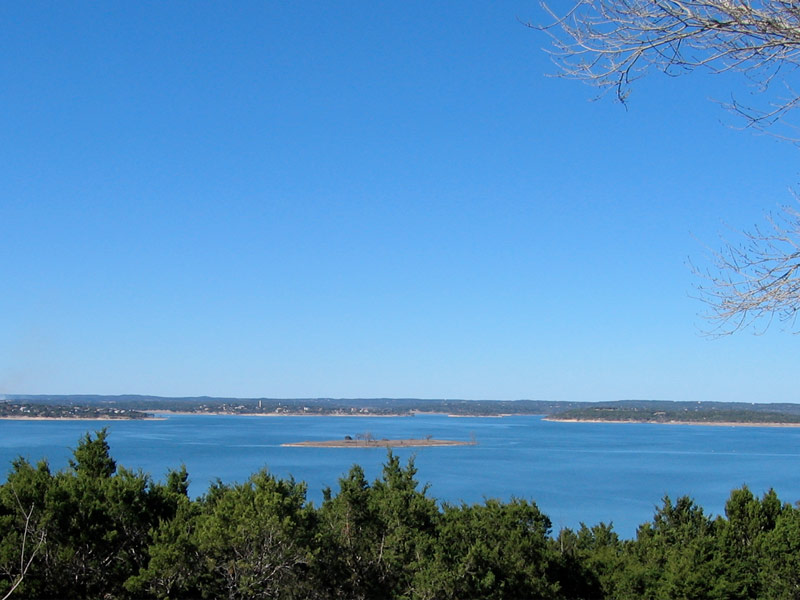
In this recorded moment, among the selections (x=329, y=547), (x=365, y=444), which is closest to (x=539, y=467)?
(x=365, y=444)

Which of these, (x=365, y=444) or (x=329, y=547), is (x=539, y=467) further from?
(x=329, y=547)

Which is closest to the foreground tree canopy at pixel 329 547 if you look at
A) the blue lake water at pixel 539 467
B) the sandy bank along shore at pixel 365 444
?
the blue lake water at pixel 539 467

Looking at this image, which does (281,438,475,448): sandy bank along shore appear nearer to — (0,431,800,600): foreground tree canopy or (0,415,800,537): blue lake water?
(0,415,800,537): blue lake water

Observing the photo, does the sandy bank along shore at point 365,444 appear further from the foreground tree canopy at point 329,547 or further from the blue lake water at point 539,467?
the foreground tree canopy at point 329,547

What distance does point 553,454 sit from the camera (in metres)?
95.2

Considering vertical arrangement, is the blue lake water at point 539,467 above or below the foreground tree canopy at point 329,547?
below

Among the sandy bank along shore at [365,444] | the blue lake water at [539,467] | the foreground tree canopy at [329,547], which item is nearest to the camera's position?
the foreground tree canopy at [329,547]

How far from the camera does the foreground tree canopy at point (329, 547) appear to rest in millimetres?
Result: 10680

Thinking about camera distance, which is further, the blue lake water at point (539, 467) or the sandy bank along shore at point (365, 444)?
the sandy bank along shore at point (365, 444)

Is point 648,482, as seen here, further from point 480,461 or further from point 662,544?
point 662,544

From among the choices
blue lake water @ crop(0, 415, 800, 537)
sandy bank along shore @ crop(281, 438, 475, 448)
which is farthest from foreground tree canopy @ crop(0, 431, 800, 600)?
sandy bank along shore @ crop(281, 438, 475, 448)

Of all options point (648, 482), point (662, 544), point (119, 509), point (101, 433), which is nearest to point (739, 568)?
point (662, 544)

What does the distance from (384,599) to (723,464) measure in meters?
77.4

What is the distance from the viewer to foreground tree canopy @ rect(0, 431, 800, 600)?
1068 cm
